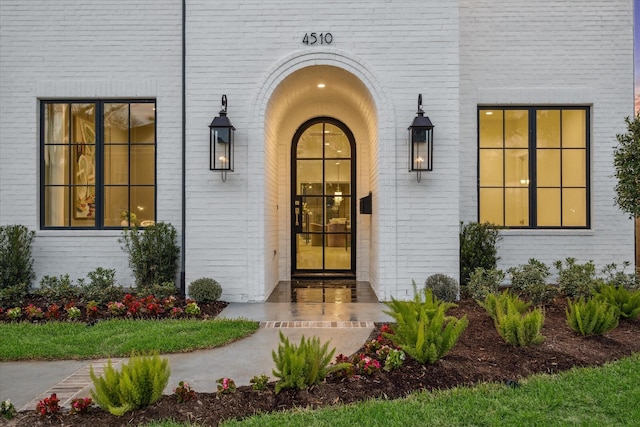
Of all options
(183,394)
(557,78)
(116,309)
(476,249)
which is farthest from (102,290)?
(557,78)

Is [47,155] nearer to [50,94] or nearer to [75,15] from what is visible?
[50,94]

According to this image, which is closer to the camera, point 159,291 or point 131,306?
point 131,306

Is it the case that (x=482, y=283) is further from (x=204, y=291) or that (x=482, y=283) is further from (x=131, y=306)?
(x=131, y=306)

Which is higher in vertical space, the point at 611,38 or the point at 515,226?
the point at 611,38

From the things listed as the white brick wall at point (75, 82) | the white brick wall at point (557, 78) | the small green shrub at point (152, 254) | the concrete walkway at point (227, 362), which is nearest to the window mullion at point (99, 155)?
the white brick wall at point (75, 82)

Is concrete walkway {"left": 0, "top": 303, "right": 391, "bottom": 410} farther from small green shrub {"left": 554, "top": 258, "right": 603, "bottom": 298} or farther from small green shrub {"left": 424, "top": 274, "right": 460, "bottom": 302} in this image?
small green shrub {"left": 554, "top": 258, "right": 603, "bottom": 298}

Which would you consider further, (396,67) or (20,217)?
(20,217)

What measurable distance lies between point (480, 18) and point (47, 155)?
25.6 ft

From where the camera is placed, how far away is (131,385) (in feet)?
9.36

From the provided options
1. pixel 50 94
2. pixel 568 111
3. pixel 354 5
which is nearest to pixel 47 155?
pixel 50 94

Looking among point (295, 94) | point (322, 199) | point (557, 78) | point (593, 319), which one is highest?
point (557, 78)

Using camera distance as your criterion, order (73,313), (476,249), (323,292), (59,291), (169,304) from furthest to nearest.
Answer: (323,292), (476,249), (59,291), (169,304), (73,313)

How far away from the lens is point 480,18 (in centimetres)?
780

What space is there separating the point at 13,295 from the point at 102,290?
4.64 ft
